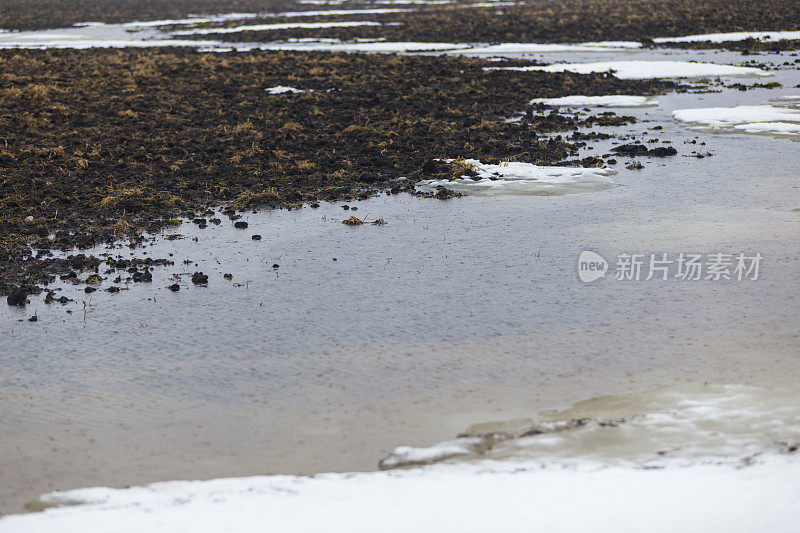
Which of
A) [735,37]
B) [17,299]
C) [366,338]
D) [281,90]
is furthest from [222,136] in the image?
[735,37]

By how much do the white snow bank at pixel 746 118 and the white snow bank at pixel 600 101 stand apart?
1.81 metres

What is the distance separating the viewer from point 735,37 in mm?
37219

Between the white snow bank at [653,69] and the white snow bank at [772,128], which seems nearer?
the white snow bank at [772,128]

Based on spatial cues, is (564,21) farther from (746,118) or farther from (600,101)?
(746,118)

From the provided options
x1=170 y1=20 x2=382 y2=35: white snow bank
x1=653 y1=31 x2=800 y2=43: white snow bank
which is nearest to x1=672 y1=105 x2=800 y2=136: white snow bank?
x1=653 y1=31 x2=800 y2=43: white snow bank

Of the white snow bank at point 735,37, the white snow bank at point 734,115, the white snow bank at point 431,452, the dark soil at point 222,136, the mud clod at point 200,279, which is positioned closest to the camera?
→ the white snow bank at point 431,452

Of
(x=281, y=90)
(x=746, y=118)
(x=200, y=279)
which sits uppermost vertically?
(x=281, y=90)

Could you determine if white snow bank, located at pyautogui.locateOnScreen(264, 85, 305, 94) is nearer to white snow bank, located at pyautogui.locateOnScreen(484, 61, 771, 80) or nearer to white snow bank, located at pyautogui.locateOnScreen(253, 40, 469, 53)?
white snow bank, located at pyautogui.locateOnScreen(484, 61, 771, 80)

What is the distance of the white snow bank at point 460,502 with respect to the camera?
4.72 metres

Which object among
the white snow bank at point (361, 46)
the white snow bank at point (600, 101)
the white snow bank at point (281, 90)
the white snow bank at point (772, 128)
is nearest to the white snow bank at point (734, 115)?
the white snow bank at point (772, 128)

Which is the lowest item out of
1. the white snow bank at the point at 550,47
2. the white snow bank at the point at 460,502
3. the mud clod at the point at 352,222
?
the white snow bank at the point at 460,502

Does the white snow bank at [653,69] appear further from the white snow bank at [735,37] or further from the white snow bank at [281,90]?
the white snow bank at [735,37]

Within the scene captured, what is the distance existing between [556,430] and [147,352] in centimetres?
398

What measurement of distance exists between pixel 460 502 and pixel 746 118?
15.9m
